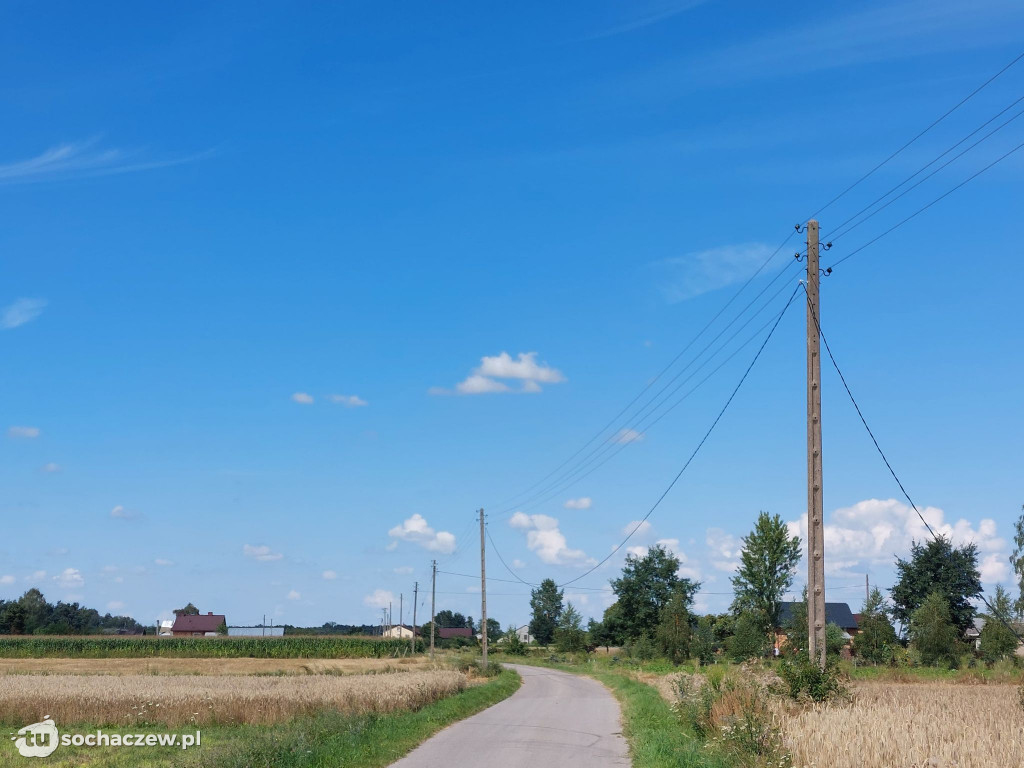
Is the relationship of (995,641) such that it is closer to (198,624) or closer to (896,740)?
(896,740)

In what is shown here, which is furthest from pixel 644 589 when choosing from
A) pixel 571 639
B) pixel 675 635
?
pixel 675 635

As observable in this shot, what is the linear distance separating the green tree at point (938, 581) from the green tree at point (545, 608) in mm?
68886

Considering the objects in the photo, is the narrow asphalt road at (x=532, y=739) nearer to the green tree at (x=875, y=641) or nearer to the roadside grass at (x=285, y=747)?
the roadside grass at (x=285, y=747)

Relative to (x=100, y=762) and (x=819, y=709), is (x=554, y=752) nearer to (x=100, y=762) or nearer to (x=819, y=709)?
(x=819, y=709)

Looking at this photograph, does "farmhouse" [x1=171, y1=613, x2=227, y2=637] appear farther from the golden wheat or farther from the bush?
the bush

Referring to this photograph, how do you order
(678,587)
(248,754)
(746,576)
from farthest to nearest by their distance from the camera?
1. (678,587)
2. (746,576)
3. (248,754)

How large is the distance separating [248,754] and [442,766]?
10.8 ft

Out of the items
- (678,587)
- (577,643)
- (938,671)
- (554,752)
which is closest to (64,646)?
(577,643)

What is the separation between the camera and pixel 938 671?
4834cm

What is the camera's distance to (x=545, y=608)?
14738cm

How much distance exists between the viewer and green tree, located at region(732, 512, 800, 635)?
7481cm

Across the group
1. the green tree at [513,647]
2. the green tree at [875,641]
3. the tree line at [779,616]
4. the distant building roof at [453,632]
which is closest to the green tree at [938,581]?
the tree line at [779,616]

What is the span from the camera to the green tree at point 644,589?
95125 millimetres

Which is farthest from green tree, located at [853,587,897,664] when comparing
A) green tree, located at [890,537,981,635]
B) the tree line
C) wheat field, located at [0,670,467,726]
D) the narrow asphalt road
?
wheat field, located at [0,670,467,726]
